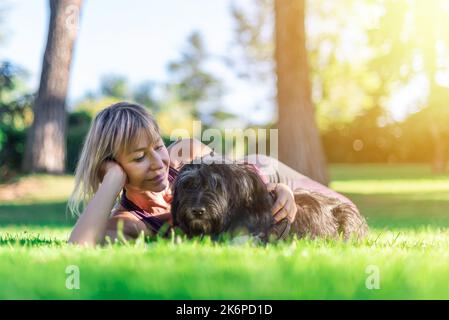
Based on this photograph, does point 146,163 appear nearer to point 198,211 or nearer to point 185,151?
point 198,211

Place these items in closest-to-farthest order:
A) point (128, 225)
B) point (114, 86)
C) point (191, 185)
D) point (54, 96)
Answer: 1. point (191, 185)
2. point (128, 225)
3. point (54, 96)
4. point (114, 86)

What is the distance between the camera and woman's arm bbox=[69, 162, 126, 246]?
4.89 metres

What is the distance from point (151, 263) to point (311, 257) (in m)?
0.95

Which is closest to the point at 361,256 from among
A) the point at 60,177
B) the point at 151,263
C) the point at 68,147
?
the point at 151,263

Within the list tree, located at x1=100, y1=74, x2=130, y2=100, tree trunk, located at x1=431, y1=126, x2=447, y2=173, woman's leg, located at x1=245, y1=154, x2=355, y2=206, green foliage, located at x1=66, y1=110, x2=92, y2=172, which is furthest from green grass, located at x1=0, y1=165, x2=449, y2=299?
tree, located at x1=100, y1=74, x2=130, y2=100

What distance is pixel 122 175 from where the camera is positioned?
516 centimetres

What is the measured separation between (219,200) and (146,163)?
0.85m

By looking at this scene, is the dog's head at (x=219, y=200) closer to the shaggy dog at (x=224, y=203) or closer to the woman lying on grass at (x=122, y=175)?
the shaggy dog at (x=224, y=203)

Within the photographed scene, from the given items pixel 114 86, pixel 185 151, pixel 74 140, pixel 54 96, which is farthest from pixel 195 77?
pixel 185 151

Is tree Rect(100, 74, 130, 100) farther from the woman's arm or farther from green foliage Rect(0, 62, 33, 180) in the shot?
the woman's arm

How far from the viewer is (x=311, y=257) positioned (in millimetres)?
3920

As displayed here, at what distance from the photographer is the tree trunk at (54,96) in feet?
53.0

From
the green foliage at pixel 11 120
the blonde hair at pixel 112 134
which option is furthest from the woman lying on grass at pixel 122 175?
the green foliage at pixel 11 120
